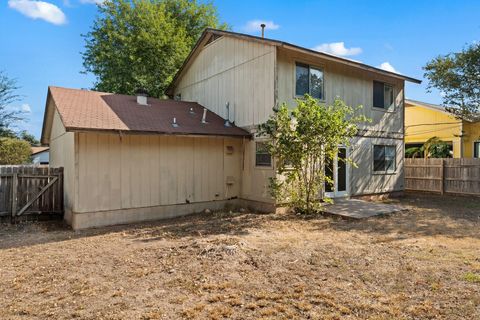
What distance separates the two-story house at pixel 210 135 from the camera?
8617 mm

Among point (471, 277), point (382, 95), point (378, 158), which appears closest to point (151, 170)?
point (471, 277)

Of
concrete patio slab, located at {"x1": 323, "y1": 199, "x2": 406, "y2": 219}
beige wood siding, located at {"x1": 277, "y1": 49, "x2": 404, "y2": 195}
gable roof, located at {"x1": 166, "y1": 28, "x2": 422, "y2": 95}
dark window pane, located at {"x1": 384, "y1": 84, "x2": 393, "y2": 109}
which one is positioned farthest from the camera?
dark window pane, located at {"x1": 384, "y1": 84, "x2": 393, "y2": 109}

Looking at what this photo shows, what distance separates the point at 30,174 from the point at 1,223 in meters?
1.49

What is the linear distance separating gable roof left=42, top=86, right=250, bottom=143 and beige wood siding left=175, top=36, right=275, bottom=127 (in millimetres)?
672

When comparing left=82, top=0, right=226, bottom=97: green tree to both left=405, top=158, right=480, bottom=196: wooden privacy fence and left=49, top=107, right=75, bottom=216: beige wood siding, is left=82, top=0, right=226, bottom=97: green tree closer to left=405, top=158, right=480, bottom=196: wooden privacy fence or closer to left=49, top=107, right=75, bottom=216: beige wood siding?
left=49, top=107, right=75, bottom=216: beige wood siding

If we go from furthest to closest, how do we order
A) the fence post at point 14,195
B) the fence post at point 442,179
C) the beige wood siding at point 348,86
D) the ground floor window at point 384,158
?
the fence post at point 442,179 < the ground floor window at point 384,158 < the beige wood siding at point 348,86 < the fence post at point 14,195

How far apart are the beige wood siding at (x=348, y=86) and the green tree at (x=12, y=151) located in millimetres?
22109

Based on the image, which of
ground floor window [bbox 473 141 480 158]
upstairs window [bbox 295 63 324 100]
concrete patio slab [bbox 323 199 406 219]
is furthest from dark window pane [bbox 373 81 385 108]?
ground floor window [bbox 473 141 480 158]

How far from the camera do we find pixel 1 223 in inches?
342

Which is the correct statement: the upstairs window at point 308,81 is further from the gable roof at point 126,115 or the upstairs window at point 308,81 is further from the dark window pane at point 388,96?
the dark window pane at point 388,96

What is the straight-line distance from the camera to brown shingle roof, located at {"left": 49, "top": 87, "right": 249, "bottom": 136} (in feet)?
27.9

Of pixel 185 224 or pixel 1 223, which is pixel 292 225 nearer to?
pixel 185 224

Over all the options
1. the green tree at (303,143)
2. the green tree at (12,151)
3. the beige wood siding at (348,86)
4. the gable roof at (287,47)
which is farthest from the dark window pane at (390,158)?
A: the green tree at (12,151)

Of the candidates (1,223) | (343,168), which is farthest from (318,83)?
(1,223)
